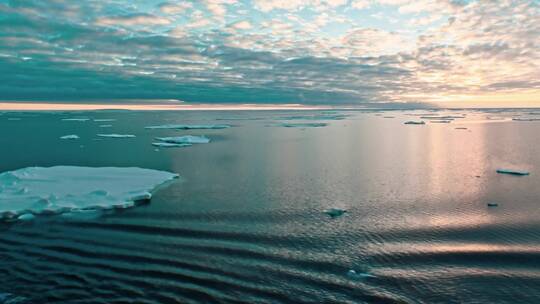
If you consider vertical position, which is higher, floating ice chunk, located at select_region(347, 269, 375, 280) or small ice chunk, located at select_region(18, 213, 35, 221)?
small ice chunk, located at select_region(18, 213, 35, 221)

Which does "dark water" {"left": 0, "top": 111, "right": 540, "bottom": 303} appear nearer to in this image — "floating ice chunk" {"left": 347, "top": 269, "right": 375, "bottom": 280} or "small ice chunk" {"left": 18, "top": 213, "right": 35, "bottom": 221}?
"floating ice chunk" {"left": 347, "top": 269, "right": 375, "bottom": 280}

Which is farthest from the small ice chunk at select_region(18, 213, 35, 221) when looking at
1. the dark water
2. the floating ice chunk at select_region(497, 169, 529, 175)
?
the floating ice chunk at select_region(497, 169, 529, 175)

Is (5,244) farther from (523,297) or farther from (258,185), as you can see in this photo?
(523,297)

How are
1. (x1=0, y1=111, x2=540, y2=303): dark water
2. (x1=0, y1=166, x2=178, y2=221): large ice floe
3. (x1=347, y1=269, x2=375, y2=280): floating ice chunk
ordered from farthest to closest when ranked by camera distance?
(x1=0, y1=166, x2=178, y2=221): large ice floe, (x1=347, y1=269, x2=375, y2=280): floating ice chunk, (x1=0, y1=111, x2=540, y2=303): dark water

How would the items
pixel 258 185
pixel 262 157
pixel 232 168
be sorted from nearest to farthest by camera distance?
1. pixel 258 185
2. pixel 232 168
3. pixel 262 157

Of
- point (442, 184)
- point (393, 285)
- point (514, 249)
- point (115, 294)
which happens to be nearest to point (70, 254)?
point (115, 294)

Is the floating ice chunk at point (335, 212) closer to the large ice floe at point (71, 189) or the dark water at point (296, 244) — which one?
the dark water at point (296, 244)

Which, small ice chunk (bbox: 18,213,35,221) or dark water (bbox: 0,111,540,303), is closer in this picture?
dark water (bbox: 0,111,540,303)

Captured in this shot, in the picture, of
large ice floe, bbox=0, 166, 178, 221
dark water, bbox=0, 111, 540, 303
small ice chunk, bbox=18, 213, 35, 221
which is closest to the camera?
dark water, bbox=0, 111, 540, 303

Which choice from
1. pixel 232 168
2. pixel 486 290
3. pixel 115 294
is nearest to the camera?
pixel 115 294

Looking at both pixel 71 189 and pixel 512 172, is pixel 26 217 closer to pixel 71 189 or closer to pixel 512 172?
pixel 71 189
